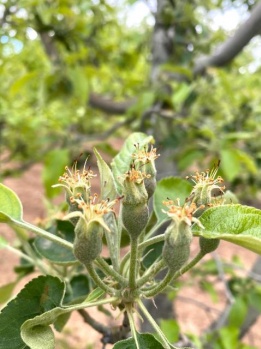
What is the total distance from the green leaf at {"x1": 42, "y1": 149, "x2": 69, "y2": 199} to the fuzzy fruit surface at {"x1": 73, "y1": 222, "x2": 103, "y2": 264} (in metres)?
1.79

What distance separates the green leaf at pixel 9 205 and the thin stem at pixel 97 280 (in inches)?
7.1

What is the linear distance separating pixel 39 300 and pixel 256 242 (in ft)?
1.27

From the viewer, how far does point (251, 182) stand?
4.09 metres

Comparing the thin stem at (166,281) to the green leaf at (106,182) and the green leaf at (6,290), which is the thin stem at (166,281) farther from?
the green leaf at (6,290)

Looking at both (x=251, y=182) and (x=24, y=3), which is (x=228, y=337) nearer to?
(x=24, y=3)

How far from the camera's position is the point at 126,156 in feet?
3.31

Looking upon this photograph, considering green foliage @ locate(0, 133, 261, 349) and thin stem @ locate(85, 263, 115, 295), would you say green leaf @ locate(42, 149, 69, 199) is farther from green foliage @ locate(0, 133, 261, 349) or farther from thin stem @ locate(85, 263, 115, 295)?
thin stem @ locate(85, 263, 115, 295)

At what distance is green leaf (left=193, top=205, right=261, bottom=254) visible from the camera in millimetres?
700

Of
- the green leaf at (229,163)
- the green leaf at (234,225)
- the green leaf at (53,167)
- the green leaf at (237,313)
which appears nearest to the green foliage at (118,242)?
the green leaf at (234,225)

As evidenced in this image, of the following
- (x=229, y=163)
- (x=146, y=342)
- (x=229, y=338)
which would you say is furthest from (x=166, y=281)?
(x=229, y=163)

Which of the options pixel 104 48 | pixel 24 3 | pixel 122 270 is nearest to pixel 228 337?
pixel 122 270

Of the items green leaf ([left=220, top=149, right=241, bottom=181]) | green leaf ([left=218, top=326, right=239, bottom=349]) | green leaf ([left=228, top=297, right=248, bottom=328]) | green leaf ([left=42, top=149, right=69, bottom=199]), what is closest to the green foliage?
green leaf ([left=218, top=326, right=239, bottom=349])

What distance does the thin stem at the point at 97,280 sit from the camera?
760 millimetres

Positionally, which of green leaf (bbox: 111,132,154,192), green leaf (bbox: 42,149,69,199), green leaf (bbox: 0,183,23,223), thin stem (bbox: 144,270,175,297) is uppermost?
green leaf (bbox: 42,149,69,199)
